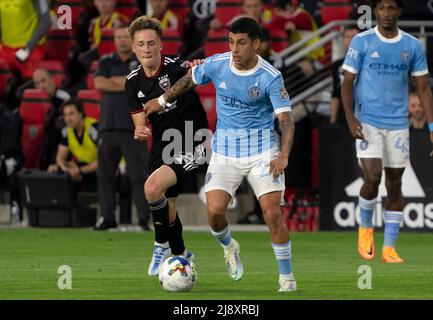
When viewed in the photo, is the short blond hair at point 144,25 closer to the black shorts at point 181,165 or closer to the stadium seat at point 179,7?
the black shorts at point 181,165

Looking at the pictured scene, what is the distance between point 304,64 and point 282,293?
10.5 m

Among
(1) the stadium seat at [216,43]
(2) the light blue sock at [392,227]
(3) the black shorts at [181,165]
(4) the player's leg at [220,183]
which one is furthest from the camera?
(1) the stadium seat at [216,43]

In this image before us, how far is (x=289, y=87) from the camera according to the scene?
2216 cm

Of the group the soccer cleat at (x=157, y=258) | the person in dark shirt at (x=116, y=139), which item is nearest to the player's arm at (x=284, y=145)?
the soccer cleat at (x=157, y=258)

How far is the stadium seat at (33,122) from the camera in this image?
75.2ft

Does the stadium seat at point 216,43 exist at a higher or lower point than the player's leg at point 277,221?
higher

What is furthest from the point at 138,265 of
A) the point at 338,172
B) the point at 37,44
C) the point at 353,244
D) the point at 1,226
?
the point at 37,44

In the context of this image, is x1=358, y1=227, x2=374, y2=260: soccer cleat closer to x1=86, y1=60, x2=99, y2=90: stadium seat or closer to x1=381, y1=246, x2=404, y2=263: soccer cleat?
x1=381, y1=246, x2=404, y2=263: soccer cleat

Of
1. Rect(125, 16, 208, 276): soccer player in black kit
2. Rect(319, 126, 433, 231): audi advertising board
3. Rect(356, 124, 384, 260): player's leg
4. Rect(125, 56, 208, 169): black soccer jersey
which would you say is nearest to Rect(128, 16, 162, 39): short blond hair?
Rect(125, 16, 208, 276): soccer player in black kit

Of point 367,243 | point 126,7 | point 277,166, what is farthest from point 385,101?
point 126,7

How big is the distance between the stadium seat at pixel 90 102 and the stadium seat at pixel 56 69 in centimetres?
123

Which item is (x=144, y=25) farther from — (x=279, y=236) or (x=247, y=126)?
(x=279, y=236)

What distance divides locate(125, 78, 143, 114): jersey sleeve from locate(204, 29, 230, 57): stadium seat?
749cm

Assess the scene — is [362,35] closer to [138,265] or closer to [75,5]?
[138,265]
